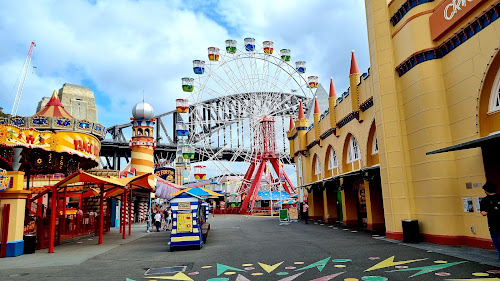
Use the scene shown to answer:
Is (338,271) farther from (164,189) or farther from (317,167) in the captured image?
(164,189)

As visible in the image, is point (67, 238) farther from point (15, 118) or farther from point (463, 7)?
point (463, 7)

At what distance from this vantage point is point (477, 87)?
9633mm

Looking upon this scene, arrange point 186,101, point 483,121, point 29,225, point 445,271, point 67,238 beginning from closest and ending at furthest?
point 445,271 → point 483,121 → point 29,225 → point 67,238 → point 186,101

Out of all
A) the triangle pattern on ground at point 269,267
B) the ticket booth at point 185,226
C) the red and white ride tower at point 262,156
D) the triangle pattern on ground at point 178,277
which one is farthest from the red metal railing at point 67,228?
the red and white ride tower at point 262,156

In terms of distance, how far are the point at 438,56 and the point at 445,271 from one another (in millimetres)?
6832

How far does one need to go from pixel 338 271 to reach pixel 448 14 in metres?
7.84

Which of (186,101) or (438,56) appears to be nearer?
(438,56)

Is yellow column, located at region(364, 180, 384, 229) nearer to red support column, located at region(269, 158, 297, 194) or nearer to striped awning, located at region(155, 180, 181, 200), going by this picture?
striped awning, located at region(155, 180, 181, 200)

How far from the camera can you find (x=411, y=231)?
1154 centimetres

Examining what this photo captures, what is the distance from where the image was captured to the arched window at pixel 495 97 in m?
9.28

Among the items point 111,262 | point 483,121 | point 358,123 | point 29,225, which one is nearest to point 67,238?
point 29,225

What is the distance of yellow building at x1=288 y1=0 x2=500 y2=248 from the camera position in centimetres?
943

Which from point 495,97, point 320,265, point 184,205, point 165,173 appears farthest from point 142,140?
point 495,97

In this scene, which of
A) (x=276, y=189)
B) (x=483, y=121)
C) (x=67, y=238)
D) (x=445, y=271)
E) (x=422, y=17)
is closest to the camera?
(x=445, y=271)
